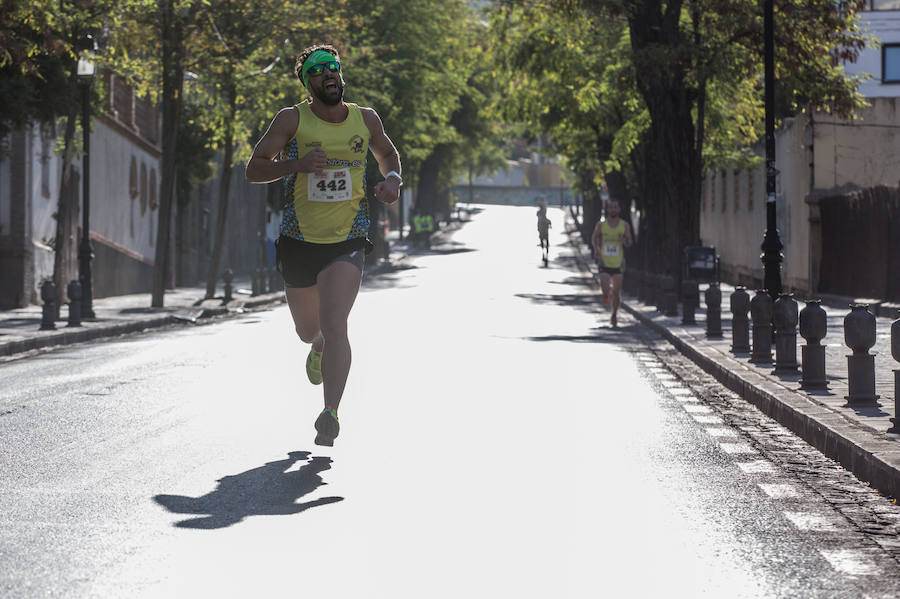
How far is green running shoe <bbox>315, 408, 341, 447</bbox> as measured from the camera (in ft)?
30.3

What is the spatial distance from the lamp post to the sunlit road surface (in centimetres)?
231

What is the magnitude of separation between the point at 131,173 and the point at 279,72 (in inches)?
346

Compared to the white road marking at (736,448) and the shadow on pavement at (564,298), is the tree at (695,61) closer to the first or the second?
the shadow on pavement at (564,298)

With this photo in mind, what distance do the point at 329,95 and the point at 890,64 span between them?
5032 cm

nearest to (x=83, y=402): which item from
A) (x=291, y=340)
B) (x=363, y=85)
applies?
(x=291, y=340)

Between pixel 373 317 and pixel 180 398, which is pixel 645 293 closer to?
pixel 373 317

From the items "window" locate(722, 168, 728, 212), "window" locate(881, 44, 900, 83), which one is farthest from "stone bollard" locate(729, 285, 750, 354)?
"window" locate(881, 44, 900, 83)

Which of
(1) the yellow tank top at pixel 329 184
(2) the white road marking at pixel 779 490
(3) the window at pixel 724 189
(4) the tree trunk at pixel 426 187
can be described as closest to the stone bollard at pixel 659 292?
(1) the yellow tank top at pixel 329 184

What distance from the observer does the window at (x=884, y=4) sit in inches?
2212

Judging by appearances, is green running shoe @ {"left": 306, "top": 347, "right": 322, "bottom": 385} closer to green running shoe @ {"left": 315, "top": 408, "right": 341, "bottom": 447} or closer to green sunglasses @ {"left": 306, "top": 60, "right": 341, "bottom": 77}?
green running shoe @ {"left": 315, "top": 408, "right": 341, "bottom": 447}

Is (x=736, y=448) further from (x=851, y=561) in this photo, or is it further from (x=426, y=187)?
(x=426, y=187)

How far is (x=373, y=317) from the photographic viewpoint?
2650 centimetres

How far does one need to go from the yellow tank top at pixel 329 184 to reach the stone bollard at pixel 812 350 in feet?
14.0

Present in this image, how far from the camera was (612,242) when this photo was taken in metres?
24.8
